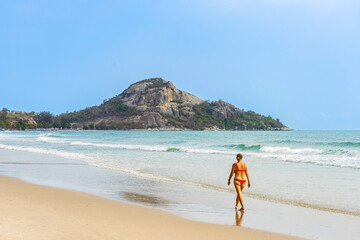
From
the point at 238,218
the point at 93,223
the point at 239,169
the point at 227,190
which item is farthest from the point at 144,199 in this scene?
the point at 93,223

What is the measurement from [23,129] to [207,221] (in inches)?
8170

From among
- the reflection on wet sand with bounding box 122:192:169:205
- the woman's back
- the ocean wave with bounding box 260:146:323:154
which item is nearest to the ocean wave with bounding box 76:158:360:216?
the woman's back

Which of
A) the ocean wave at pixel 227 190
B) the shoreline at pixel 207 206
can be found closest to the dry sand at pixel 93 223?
the shoreline at pixel 207 206

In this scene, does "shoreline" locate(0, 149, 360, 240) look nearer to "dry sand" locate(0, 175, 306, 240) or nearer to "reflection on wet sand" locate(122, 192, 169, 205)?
"reflection on wet sand" locate(122, 192, 169, 205)

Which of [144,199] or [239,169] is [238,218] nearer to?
[239,169]

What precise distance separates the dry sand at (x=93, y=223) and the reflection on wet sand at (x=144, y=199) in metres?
0.78

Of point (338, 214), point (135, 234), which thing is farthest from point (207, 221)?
point (338, 214)

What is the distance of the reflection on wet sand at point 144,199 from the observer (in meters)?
10.4

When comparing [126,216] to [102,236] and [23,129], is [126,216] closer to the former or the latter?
[102,236]

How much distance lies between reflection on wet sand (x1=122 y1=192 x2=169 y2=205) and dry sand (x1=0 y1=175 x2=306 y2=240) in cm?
78

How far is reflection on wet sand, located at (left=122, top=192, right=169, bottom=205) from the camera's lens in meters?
10.4

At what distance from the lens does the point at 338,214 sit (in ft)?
30.0

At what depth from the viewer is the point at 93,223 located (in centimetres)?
740

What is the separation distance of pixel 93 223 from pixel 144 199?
11.7 feet
